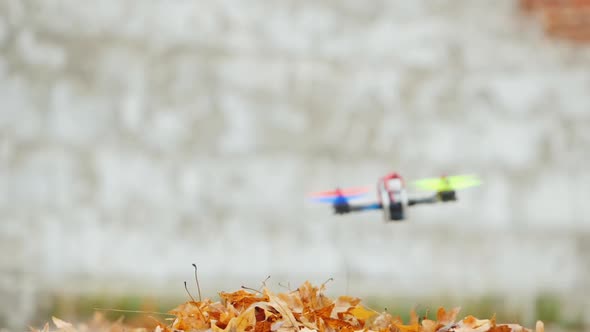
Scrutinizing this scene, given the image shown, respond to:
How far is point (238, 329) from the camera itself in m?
0.76

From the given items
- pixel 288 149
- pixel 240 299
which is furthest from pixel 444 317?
pixel 288 149

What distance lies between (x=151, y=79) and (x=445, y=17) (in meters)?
0.85

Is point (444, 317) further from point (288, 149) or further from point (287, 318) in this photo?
point (288, 149)

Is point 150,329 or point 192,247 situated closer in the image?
point 150,329

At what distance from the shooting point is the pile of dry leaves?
2.57ft

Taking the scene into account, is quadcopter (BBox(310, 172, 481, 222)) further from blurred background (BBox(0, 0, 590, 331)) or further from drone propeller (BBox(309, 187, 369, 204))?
blurred background (BBox(0, 0, 590, 331))

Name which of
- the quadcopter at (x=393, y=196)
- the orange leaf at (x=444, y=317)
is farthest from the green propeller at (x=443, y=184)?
the orange leaf at (x=444, y=317)

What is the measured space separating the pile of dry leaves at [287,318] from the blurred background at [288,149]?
1388 mm

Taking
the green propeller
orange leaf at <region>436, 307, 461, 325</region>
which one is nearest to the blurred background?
the green propeller

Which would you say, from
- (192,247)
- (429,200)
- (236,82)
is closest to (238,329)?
(429,200)

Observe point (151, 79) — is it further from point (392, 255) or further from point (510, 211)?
point (510, 211)

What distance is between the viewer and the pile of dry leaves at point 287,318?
0.78 meters

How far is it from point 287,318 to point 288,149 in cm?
163

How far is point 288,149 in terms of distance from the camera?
2406 millimetres
